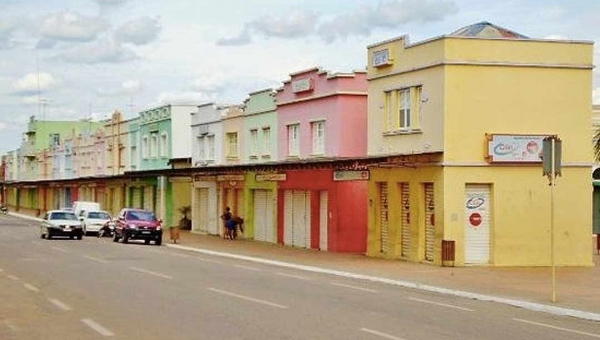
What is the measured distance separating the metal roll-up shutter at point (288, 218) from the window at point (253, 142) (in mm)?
5350

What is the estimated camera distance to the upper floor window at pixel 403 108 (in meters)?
36.5

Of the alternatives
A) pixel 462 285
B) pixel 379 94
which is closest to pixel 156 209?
pixel 379 94

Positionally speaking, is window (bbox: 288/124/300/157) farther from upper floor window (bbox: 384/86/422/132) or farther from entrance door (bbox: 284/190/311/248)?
upper floor window (bbox: 384/86/422/132)

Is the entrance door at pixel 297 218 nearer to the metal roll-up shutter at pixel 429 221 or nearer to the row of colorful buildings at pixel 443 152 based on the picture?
→ the row of colorful buildings at pixel 443 152

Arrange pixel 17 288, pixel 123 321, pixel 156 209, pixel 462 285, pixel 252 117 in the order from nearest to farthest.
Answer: pixel 123 321
pixel 17 288
pixel 462 285
pixel 252 117
pixel 156 209

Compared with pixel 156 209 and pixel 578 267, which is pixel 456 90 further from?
pixel 156 209

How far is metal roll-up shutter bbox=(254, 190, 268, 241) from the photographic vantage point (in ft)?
173

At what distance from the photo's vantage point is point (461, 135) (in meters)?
34.7

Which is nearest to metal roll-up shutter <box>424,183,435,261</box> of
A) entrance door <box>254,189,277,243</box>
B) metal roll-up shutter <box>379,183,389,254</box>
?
metal roll-up shutter <box>379,183,389,254</box>

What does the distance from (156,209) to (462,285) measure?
159ft

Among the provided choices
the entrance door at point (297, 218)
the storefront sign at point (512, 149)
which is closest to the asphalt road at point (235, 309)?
the storefront sign at point (512, 149)

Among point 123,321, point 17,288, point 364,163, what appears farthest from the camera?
point 364,163

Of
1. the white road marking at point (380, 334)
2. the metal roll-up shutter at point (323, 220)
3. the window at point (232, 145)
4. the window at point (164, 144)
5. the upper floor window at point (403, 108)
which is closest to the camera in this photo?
the white road marking at point (380, 334)

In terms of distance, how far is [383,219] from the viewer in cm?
3941
